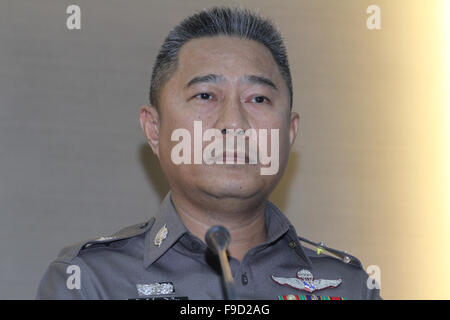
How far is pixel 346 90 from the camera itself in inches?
94.7

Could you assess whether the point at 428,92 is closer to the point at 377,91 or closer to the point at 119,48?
the point at 377,91

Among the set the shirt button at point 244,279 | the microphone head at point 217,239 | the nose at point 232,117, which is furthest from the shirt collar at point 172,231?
the microphone head at point 217,239

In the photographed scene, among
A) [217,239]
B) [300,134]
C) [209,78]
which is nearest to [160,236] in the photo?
[209,78]

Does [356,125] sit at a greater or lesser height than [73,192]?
greater

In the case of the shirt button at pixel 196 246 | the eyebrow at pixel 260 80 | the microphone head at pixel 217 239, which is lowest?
the shirt button at pixel 196 246

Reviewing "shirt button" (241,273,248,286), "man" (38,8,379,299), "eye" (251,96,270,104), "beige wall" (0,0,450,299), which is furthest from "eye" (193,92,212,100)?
"beige wall" (0,0,450,299)

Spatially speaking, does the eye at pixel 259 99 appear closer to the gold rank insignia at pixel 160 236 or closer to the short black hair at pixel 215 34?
the short black hair at pixel 215 34

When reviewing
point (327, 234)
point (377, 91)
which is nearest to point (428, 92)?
point (377, 91)

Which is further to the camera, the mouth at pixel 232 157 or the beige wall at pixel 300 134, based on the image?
the beige wall at pixel 300 134

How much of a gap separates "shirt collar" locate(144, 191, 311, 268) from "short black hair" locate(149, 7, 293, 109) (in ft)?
0.96

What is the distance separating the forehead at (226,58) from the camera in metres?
1.56

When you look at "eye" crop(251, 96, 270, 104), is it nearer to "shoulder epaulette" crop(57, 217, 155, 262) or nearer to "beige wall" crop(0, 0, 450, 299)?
"shoulder epaulette" crop(57, 217, 155, 262)

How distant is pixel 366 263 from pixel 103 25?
1.25 metres

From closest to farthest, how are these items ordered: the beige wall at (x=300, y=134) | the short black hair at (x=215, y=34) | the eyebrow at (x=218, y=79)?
1. the eyebrow at (x=218, y=79)
2. the short black hair at (x=215, y=34)
3. the beige wall at (x=300, y=134)
